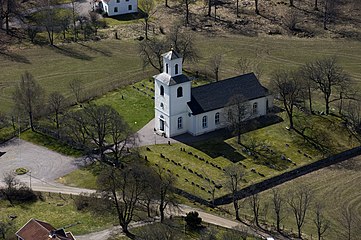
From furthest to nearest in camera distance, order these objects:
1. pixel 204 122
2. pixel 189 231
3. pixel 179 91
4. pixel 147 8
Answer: pixel 147 8 < pixel 204 122 < pixel 179 91 < pixel 189 231

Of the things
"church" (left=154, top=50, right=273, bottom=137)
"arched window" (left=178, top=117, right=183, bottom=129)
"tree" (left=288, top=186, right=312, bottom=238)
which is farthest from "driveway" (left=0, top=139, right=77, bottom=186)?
"tree" (left=288, top=186, right=312, bottom=238)

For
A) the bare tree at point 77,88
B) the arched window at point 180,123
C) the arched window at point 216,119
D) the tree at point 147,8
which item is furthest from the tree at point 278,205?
the tree at point 147,8

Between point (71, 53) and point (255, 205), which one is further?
point (71, 53)

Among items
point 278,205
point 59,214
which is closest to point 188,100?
point 278,205

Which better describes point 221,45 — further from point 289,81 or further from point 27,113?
point 27,113

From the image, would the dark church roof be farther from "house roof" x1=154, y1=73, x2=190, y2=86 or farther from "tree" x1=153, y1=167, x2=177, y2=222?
"tree" x1=153, y1=167, x2=177, y2=222

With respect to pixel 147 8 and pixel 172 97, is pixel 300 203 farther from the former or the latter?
pixel 147 8

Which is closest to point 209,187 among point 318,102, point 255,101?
point 255,101
